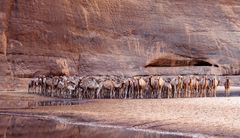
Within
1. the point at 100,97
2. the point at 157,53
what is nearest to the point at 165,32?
the point at 157,53

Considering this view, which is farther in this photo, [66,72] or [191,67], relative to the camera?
[191,67]

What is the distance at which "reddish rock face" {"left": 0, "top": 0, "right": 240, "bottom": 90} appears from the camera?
1422 inches

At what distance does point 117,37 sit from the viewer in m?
40.3

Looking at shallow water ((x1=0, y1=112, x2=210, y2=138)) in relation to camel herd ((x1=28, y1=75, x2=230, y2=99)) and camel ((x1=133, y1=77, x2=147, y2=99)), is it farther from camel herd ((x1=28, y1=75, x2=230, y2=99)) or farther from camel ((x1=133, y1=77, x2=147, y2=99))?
camel ((x1=133, y1=77, x2=147, y2=99))

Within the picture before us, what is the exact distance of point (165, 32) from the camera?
42344 millimetres

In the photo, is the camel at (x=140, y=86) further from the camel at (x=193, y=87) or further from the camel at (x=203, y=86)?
the camel at (x=203, y=86)

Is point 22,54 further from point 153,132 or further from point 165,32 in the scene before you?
point 153,132

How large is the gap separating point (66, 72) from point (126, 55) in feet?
18.6

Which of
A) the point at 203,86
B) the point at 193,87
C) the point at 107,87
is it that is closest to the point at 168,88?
the point at 193,87

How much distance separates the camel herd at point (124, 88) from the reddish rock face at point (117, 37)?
22.7ft

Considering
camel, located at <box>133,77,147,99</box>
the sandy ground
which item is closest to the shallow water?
the sandy ground

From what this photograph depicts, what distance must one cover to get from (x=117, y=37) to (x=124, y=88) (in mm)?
13048

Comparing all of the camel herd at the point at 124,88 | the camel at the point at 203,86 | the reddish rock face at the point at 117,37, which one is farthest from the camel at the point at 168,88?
the reddish rock face at the point at 117,37

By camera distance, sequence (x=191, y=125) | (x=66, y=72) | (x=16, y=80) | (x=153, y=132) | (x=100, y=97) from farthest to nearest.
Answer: (x=66, y=72) → (x=16, y=80) → (x=100, y=97) → (x=191, y=125) → (x=153, y=132)
